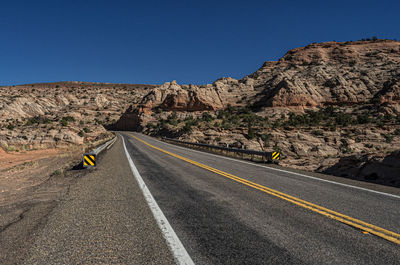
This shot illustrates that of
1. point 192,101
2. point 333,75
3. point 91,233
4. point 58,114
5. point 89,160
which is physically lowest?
point 91,233

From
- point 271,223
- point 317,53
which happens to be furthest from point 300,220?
point 317,53

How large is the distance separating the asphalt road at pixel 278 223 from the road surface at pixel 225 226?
0.6 inches

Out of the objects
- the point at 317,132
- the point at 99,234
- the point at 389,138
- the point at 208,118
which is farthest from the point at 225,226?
the point at 208,118

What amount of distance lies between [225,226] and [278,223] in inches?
39.3

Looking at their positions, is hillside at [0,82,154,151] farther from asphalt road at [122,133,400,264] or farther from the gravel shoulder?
asphalt road at [122,133,400,264]

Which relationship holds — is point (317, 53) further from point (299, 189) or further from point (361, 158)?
point (299, 189)

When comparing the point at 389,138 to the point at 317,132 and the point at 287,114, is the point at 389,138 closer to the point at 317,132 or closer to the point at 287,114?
the point at 317,132

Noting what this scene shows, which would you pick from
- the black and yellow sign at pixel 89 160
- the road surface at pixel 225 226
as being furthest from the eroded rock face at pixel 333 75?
the road surface at pixel 225 226

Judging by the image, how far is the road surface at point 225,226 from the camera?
9.48 ft

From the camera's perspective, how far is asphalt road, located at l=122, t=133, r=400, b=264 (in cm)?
291

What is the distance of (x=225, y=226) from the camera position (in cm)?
384

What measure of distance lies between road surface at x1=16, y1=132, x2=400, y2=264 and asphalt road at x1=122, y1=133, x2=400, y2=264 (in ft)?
0.05

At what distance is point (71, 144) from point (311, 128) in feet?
106

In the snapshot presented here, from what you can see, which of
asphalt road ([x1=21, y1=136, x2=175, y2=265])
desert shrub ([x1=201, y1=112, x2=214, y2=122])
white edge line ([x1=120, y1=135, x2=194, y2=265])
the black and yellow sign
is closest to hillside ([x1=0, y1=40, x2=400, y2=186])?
desert shrub ([x1=201, y1=112, x2=214, y2=122])
